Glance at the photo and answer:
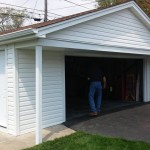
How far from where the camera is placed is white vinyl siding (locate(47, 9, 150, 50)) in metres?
7.64

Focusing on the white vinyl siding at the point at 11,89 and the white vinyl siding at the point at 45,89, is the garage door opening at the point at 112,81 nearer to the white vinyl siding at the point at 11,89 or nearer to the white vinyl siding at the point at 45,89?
the white vinyl siding at the point at 45,89

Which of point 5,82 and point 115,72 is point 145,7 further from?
point 5,82

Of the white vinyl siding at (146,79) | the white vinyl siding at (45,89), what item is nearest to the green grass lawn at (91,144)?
the white vinyl siding at (45,89)

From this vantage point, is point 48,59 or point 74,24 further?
point 48,59

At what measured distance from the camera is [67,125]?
8258mm

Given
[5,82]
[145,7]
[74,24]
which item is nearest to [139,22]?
[74,24]

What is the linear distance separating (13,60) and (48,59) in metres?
1.16

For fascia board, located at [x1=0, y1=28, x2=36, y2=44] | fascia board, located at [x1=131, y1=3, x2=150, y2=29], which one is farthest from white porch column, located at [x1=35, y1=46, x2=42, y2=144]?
fascia board, located at [x1=131, y1=3, x2=150, y2=29]

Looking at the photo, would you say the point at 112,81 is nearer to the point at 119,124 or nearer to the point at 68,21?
the point at 119,124

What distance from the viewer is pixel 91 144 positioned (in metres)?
6.32

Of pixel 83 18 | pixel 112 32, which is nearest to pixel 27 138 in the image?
pixel 83 18

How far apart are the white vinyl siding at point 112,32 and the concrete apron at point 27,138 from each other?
2466mm

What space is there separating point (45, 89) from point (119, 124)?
7.76 feet

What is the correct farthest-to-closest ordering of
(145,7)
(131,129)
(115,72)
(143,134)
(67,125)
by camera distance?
1. (145,7)
2. (115,72)
3. (67,125)
4. (131,129)
5. (143,134)
